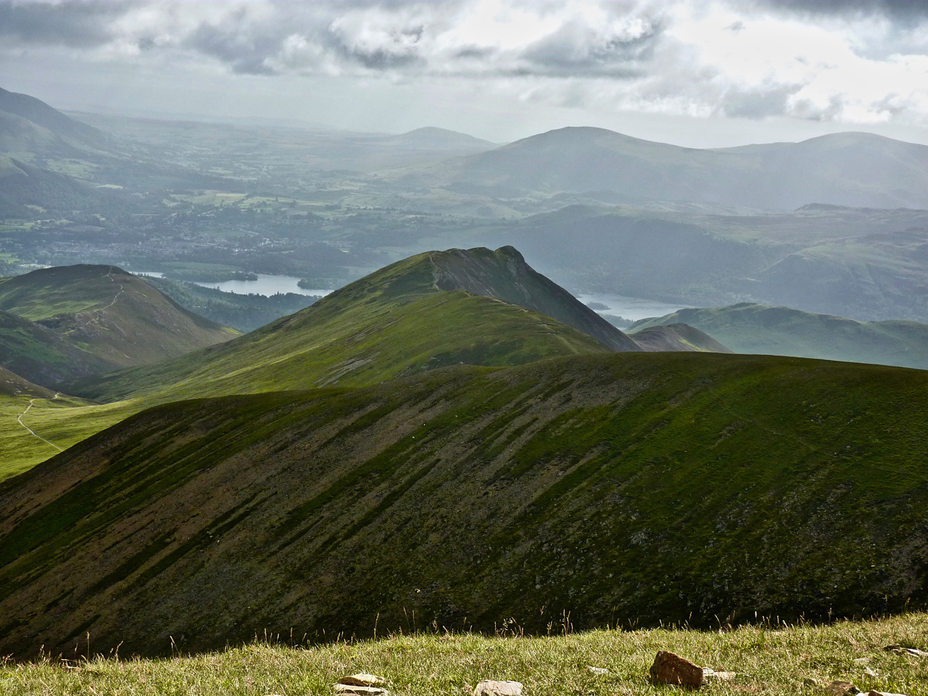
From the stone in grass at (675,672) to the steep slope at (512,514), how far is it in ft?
97.0

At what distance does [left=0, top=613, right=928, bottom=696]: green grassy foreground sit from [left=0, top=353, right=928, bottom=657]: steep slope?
22.7m

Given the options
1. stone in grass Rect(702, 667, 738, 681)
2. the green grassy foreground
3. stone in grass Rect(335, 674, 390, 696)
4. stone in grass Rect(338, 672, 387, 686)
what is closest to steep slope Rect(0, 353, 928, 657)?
the green grassy foreground

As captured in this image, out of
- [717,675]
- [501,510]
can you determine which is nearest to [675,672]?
[717,675]

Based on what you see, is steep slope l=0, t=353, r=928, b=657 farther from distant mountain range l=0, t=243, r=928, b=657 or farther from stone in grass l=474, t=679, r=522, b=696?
stone in grass l=474, t=679, r=522, b=696

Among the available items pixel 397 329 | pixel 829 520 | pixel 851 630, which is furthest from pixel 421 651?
pixel 397 329

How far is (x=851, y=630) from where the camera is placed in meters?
25.3

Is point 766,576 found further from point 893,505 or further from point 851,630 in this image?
point 851,630

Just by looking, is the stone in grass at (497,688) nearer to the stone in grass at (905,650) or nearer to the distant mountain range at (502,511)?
the stone in grass at (905,650)

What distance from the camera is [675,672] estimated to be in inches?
740

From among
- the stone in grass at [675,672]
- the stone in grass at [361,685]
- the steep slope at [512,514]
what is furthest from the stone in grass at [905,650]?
the steep slope at [512,514]

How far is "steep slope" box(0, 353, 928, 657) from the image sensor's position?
50375 millimetres

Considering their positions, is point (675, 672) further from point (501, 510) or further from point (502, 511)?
point (501, 510)

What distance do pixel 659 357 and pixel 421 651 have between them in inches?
2798

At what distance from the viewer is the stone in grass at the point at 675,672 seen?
18484mm
